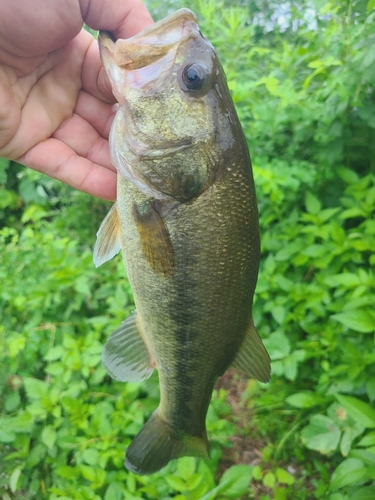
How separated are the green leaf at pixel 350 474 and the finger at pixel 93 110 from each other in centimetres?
172

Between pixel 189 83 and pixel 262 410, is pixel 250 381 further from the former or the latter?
pixel 189 83

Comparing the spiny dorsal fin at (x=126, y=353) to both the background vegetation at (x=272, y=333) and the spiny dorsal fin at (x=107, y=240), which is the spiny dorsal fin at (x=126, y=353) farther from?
the background vegetation at (x=272, y=333)

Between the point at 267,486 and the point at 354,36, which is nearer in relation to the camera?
the point at 354,36

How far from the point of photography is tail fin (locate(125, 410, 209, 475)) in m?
1.55

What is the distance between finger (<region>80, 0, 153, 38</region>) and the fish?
125mm

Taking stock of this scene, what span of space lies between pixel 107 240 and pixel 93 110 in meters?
0.71

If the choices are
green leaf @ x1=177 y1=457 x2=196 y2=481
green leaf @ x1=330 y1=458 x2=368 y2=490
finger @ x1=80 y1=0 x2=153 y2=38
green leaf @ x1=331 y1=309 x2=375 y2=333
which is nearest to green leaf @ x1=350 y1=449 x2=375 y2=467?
green leaf @ x1=330 y1=458 x2=368 y2=490

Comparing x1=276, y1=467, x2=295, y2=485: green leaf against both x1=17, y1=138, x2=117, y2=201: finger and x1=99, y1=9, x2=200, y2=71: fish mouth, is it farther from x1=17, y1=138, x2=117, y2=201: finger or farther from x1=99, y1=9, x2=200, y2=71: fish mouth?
x1=99, y1=9, x2=200, y2=71: fish mouth

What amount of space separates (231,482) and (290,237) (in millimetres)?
1337

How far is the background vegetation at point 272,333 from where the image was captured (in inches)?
74.5

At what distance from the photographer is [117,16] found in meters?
1.41

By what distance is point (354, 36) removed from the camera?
79.0 inches

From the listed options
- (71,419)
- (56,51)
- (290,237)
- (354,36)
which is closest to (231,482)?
(71,419)

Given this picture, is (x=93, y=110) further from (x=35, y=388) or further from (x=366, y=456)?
(x=366, y=456)
